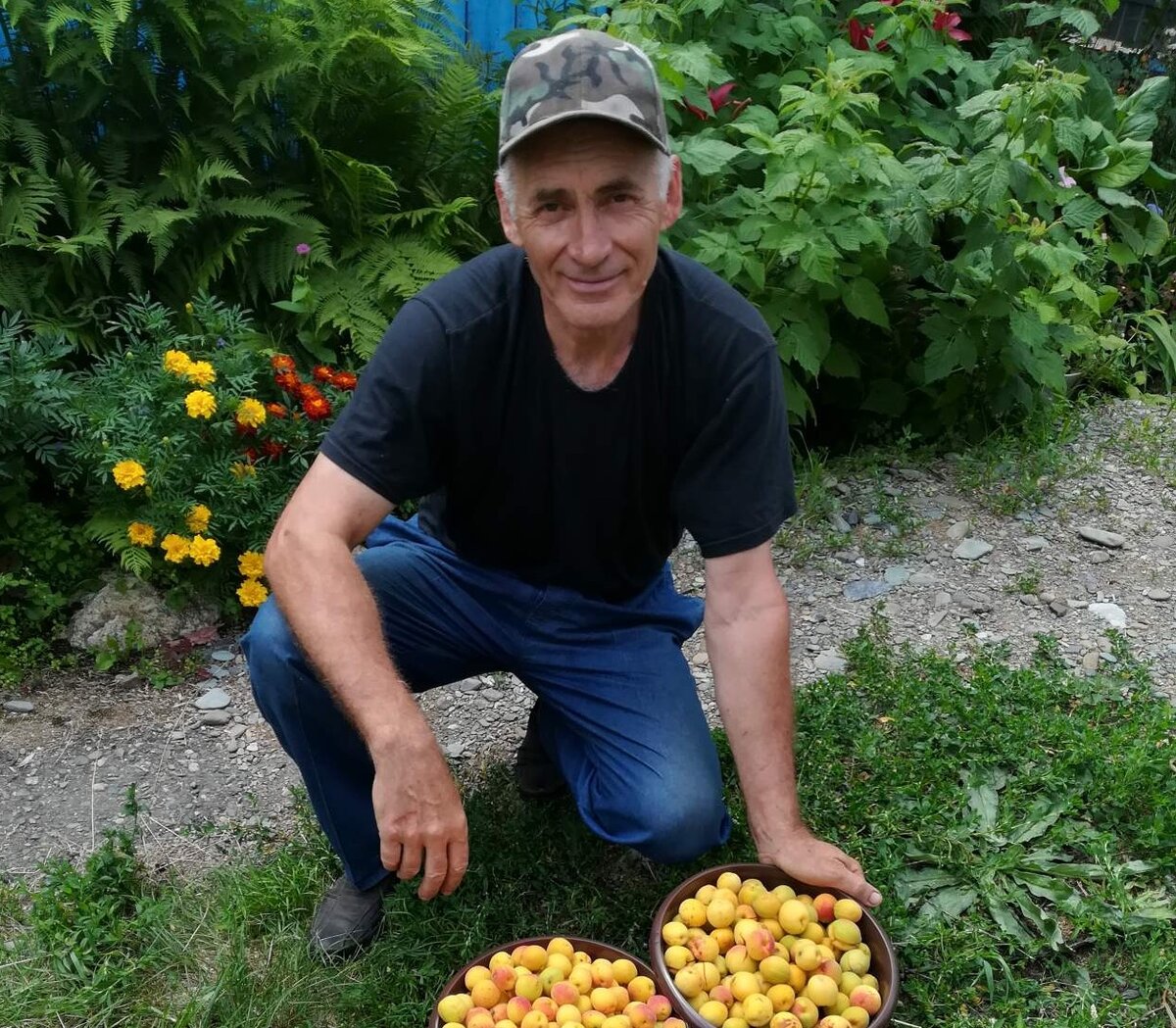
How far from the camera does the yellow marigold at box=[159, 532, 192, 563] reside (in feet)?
12.0

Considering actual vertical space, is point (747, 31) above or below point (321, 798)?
above

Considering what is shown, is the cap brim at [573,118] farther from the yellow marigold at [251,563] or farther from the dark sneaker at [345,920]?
the yellow marigold at [251,563]

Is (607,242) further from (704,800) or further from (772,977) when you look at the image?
(772,977)

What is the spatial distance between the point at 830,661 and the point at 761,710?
139cm

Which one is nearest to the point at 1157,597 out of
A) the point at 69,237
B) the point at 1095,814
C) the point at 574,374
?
the point at 1095,814

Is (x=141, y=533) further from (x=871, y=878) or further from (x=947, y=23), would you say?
(x=947, y=23)

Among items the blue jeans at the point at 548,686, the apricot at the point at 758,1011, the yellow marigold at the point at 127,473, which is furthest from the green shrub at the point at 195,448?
the apricot at the point at 758,1011

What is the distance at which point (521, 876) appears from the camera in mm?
2887

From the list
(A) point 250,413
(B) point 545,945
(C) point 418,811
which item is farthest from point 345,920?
(A) point 250,413

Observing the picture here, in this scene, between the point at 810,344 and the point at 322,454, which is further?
the point at 810,344

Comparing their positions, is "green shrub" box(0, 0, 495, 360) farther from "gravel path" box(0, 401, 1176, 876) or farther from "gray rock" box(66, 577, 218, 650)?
→ "gravel path" box(0, 401, 1176, 876)

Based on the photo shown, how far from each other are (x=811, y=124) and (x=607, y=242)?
2208 mm

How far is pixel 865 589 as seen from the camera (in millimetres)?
4117

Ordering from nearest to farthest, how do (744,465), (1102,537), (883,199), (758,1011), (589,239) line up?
(758,1011), (589,239), (744,465), (883,199), (1102,537)
